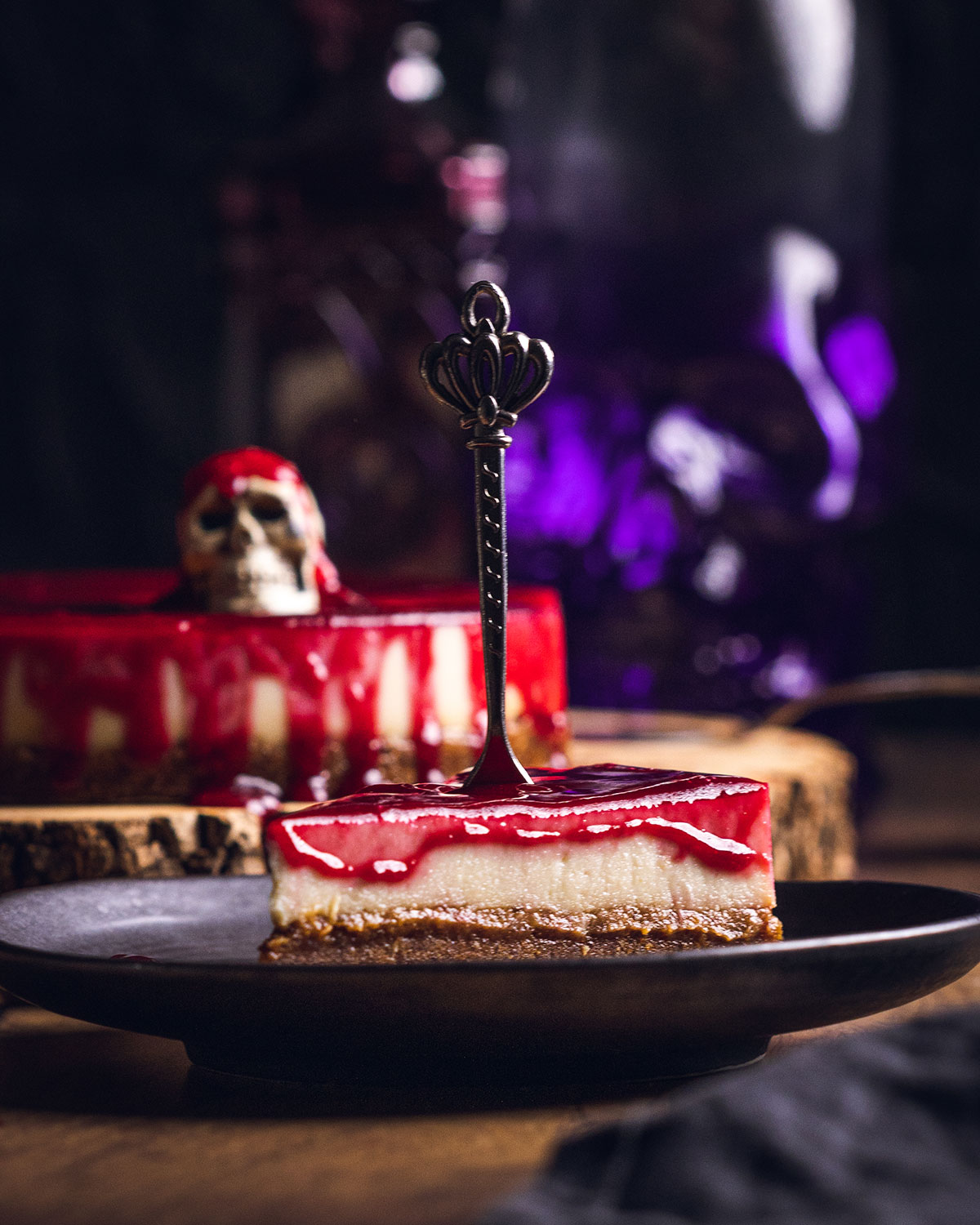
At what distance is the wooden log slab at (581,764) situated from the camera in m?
0.80

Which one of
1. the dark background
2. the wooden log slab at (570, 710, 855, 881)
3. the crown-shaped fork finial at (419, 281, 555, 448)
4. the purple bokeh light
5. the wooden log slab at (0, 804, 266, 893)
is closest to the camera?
the crown-shaped fork finial at (419, 281, 555, 448)

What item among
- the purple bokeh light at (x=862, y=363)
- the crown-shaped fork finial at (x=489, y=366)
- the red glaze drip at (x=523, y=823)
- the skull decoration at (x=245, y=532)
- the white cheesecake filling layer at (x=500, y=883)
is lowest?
the white cheesecake filling layer at (x=500, y=883)

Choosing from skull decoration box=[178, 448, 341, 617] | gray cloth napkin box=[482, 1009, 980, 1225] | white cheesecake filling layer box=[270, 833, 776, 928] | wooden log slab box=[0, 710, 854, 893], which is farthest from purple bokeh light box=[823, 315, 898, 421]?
gray cloth napkin box=[482, 1009, 980, 1225]

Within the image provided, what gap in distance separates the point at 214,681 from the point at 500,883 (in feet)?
0.98

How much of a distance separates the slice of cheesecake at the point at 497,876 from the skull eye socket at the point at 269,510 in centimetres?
31

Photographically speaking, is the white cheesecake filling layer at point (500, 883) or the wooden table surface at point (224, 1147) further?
the white cheesecake filling layer at point (500, 883)

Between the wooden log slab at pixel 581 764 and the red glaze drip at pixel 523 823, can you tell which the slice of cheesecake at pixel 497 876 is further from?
the wooden log slab at pixel 581 764

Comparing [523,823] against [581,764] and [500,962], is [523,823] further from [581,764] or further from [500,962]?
[581,764]

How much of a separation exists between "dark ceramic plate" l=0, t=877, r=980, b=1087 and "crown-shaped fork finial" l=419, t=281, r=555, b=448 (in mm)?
230

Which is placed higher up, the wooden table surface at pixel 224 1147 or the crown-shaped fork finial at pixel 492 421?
the crown-shaped fork finial at pixel 492 421

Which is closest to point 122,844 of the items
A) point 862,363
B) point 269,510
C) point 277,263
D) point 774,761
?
point 269,510

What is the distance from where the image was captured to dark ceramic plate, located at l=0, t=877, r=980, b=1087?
18.8 inches

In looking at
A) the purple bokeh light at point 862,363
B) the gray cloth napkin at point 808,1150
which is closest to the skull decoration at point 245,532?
the gray cloth napkin at point 808,1150

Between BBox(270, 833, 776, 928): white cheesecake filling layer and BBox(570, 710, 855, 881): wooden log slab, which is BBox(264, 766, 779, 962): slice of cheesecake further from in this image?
BBox(570, 710, 855, 881): wooden log slab
